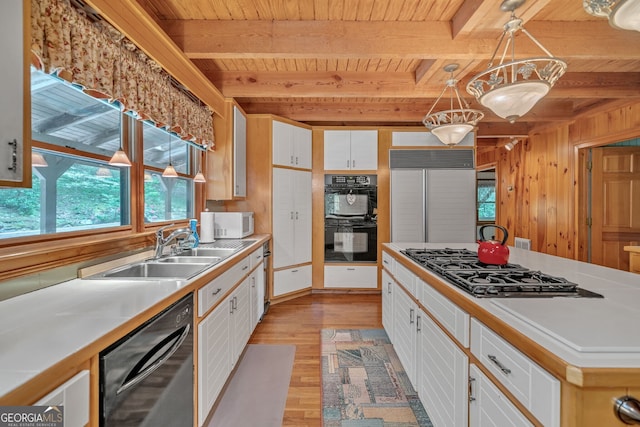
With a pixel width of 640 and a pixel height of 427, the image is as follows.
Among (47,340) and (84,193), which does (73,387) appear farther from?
(84,193)

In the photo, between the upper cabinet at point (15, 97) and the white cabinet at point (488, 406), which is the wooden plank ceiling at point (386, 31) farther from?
the white cabinet at point (488, 406)

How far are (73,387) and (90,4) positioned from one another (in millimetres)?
1538

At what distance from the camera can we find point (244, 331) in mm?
2305

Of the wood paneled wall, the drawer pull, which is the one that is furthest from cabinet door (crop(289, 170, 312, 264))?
the wood paneled wall

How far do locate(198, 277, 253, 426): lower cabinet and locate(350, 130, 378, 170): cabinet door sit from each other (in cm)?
231

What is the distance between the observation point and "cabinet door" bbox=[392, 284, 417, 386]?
179 centimetres

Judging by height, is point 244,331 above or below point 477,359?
below

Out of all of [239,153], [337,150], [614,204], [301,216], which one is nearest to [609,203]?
[614,204]

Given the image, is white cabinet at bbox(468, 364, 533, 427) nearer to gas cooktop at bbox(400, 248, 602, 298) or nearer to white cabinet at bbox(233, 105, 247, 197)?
gas cooktop at bbox(400, 248, 602, 298)

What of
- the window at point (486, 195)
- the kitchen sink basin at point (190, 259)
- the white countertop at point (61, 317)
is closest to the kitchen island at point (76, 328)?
the white countertop at point (61, 317)

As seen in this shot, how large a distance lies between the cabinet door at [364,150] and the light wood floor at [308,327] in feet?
5.78

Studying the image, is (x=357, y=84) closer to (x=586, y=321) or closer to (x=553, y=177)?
(x=586, y=321)

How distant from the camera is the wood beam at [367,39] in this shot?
2.13 meters

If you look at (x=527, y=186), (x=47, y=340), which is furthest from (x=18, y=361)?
(x=527, y=186)
